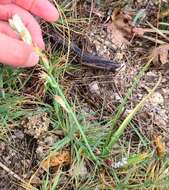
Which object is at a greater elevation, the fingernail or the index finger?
the index finger

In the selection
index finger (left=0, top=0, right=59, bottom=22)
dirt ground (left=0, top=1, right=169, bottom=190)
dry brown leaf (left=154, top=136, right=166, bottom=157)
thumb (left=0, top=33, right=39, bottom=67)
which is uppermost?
index finger (left=0, top=0, right=59, bottom=22)

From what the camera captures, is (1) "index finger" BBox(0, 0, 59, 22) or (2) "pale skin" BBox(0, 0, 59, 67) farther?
(1) "index finger" BBox(0, 0, 59, 22)

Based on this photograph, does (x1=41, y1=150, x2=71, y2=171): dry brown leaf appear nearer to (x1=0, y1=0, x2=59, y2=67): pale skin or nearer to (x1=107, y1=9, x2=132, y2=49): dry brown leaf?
(x1=0, y1=0, x2=59, y2=67): pale skin

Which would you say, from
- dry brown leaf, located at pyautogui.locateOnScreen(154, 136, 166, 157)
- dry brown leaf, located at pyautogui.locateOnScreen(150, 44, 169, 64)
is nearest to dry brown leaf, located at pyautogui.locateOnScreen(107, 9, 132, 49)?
dry brown leaf, located at pyautogui.locateOnScreen(150, 44, 169, 64)

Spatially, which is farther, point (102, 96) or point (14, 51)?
point (102, 96)

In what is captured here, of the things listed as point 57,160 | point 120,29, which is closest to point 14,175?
point 57,160

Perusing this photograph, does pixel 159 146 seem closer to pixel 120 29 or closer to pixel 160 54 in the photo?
pixel 160 54

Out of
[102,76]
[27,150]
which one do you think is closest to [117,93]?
[102,76]
